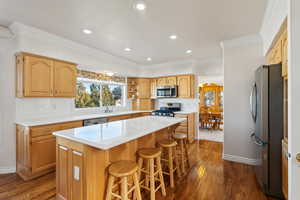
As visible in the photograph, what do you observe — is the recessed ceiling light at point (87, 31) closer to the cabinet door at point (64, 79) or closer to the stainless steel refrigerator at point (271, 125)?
the cabinet door at point (64, 79)

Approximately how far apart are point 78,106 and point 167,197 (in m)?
3.09

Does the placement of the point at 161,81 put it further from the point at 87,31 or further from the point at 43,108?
the point at 43,108

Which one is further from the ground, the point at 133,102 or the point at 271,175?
the point at 133,102

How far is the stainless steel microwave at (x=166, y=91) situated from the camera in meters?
4.77

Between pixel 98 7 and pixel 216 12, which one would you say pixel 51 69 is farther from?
pixel 216 12

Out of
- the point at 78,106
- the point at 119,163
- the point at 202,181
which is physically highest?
the point at 78,106

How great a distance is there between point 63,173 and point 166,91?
12.6 feet

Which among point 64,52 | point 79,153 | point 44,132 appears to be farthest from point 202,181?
point 64,52

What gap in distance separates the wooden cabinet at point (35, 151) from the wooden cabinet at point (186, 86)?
3.58 m

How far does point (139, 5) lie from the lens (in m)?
1.90

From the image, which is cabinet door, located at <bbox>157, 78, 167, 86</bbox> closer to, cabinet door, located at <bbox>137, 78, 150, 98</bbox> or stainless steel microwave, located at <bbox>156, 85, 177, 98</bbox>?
stainless steel microwave, located at <bbox>156, 85, 177, 98</bbox>

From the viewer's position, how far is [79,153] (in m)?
1.43

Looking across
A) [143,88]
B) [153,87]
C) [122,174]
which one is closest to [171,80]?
[153,87]

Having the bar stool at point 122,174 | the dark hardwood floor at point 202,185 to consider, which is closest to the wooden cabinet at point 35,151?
the dark hardwood floor at point 202,185
